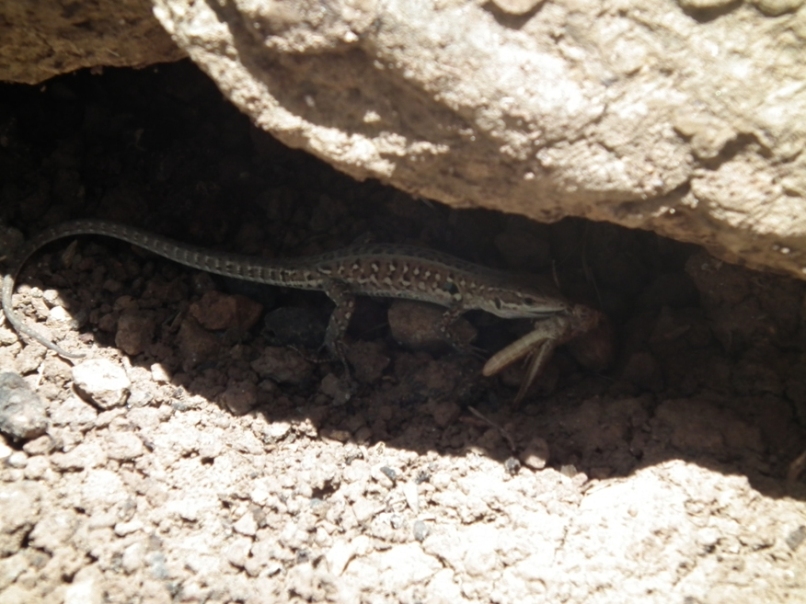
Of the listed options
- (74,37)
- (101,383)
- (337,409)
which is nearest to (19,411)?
(101,383)

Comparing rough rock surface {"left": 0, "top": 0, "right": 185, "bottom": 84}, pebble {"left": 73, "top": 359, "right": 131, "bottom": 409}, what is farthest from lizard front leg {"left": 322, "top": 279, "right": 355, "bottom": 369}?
rough rock surface {"left": 0, "top": 0, "right": 185, "bottom": 84}

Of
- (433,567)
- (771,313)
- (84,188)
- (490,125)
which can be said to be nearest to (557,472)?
(433,567)

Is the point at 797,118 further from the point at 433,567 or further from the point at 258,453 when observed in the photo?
the point at 258,453

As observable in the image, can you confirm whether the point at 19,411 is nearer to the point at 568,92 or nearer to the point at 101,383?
the point at 101,383

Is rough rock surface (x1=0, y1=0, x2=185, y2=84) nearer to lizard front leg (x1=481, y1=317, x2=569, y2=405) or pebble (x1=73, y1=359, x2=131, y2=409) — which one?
pebble (x1=73, y1=359, x2=131, y2=409)

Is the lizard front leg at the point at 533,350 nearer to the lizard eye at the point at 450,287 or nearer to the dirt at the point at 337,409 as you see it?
the dirt at the point at 337,409

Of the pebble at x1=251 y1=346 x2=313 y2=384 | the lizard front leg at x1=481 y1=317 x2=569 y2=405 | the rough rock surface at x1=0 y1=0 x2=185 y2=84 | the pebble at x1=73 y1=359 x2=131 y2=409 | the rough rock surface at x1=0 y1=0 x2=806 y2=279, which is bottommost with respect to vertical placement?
the pebble at x1=73 y1=359 x2=131 y2=409

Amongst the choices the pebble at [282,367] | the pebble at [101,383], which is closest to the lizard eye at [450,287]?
the pebble at [282,367]
